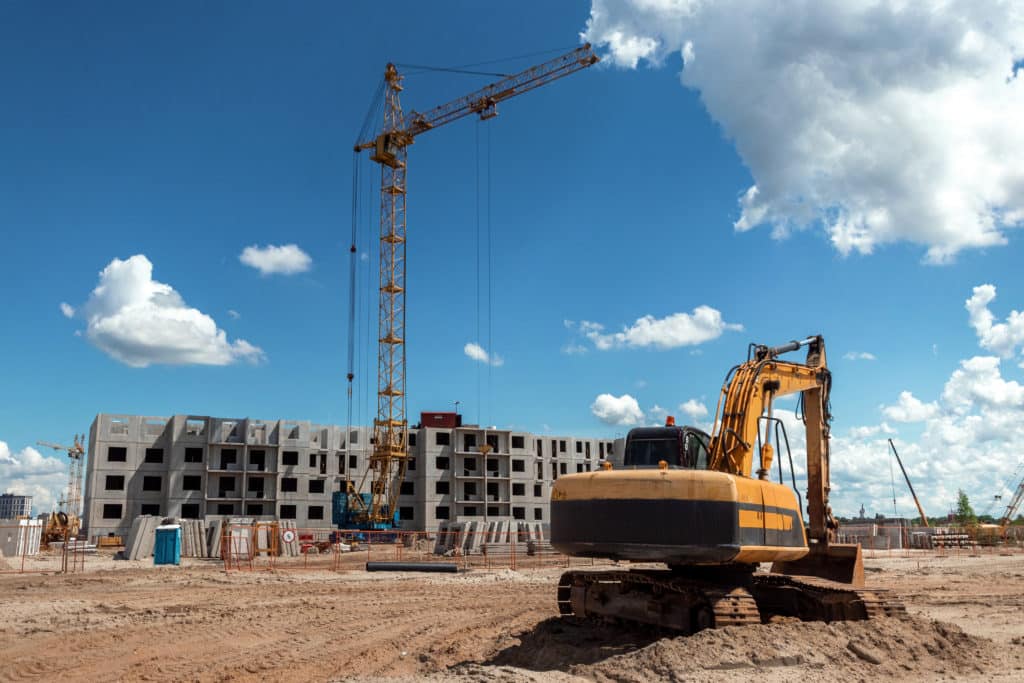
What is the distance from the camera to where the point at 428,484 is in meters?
90.7

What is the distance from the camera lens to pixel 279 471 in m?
81.7

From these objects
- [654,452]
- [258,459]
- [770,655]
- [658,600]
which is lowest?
[770,655]

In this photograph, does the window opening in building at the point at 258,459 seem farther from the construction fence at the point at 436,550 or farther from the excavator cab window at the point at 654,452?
the excavator cab window at the point at 654,452

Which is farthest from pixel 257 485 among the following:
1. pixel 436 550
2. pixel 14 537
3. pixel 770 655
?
pixel 770 655

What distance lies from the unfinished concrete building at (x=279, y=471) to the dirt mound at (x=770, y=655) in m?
55.1

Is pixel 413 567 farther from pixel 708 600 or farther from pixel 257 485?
pixel 257 485

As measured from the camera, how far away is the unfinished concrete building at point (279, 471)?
2987 inches

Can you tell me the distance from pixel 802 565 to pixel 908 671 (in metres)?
4.25

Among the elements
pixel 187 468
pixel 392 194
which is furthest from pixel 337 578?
pixel 392 194

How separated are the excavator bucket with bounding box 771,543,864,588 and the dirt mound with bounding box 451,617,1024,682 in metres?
1.69

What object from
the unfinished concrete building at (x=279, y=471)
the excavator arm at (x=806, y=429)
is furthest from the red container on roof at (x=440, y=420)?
the excavator arm at (x=806, y=429)

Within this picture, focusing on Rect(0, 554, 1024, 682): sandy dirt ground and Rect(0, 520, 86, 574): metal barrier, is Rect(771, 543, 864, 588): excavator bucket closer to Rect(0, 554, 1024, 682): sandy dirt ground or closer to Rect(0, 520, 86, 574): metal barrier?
Rect(0, 554, 1024, 682): sandy dirt ground

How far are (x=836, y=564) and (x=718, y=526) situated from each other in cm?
518

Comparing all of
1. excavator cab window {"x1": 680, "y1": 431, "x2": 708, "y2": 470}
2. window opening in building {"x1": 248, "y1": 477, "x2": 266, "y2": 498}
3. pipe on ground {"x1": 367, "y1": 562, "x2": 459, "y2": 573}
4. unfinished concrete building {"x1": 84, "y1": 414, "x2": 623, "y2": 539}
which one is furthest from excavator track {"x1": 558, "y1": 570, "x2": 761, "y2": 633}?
window opening in building {"x1": 248, "y1": 477, "x2": 266, "y2": 498}
